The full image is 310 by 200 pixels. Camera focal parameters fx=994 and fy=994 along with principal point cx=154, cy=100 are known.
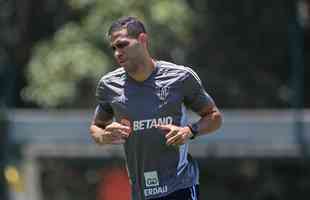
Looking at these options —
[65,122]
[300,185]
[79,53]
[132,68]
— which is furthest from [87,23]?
[132,68]

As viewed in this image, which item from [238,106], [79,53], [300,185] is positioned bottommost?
[300,185]

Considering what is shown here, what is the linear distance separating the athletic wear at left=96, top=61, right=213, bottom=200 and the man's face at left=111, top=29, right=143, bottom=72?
178mm

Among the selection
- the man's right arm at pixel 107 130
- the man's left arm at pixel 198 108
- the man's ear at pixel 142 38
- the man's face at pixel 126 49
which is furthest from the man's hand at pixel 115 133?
the man's ear at pixel 142 38

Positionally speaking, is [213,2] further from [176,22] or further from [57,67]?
[57,67]

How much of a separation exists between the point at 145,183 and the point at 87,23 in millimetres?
8362

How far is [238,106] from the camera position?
15078mm

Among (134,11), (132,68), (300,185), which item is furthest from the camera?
(300,185)

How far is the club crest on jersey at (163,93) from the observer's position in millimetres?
5598

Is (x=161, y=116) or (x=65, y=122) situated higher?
(x=161, y=116)

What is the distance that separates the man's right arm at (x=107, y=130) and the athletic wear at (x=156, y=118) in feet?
0.31

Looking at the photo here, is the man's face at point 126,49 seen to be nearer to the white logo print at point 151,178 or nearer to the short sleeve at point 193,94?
the short sleeve at point 193,94

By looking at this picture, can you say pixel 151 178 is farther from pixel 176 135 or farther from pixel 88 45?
pixel 88 45

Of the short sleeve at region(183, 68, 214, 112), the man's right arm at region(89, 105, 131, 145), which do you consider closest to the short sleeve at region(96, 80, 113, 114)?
the man's right arm at region(89, 105, 131, 145)

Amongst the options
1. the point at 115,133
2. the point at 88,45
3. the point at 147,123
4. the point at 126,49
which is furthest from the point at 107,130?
the point at 88,45
